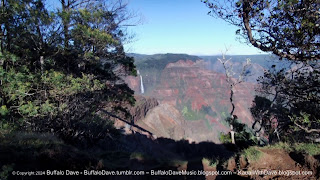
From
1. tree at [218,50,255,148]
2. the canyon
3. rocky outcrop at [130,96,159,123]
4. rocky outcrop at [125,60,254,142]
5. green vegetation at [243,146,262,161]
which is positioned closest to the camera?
green vegetation at [243,146,262,161]

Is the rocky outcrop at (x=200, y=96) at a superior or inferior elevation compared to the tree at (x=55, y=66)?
inferior

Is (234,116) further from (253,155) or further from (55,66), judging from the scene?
(55,66)

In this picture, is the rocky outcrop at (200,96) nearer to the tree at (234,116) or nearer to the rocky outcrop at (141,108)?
the rocky outcrop at (141,108)

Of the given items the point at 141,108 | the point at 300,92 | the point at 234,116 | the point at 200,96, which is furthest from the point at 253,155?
the point at 200,96

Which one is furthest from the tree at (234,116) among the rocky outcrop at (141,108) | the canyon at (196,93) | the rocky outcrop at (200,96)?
the canyon at (196,93)

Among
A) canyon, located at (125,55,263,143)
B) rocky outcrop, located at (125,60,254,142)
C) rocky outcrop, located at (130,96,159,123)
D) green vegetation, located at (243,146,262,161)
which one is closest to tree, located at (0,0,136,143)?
green vegetation, located at (243,146,262,161)

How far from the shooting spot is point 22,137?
619 centimetres

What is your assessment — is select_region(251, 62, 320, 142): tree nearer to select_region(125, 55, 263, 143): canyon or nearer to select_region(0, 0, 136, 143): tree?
select_region(0, 0, 136, 143): tree

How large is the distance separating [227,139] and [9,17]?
510 inches

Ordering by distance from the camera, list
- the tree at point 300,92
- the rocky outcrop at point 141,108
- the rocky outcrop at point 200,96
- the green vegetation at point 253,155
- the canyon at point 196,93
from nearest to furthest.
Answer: the green vegetation at point 253,155
the tree at point 300,92
the rocky outcrop at point 141,108
the rocky outcrop at point 200,96
the canyon at point 196,93

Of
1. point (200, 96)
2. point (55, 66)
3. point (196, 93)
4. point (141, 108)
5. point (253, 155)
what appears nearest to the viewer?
point (253, 155)

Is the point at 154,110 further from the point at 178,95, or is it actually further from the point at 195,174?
the point at 178,95

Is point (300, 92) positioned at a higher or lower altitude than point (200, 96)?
higher

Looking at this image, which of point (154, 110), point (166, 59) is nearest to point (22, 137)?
point (154, 110)
